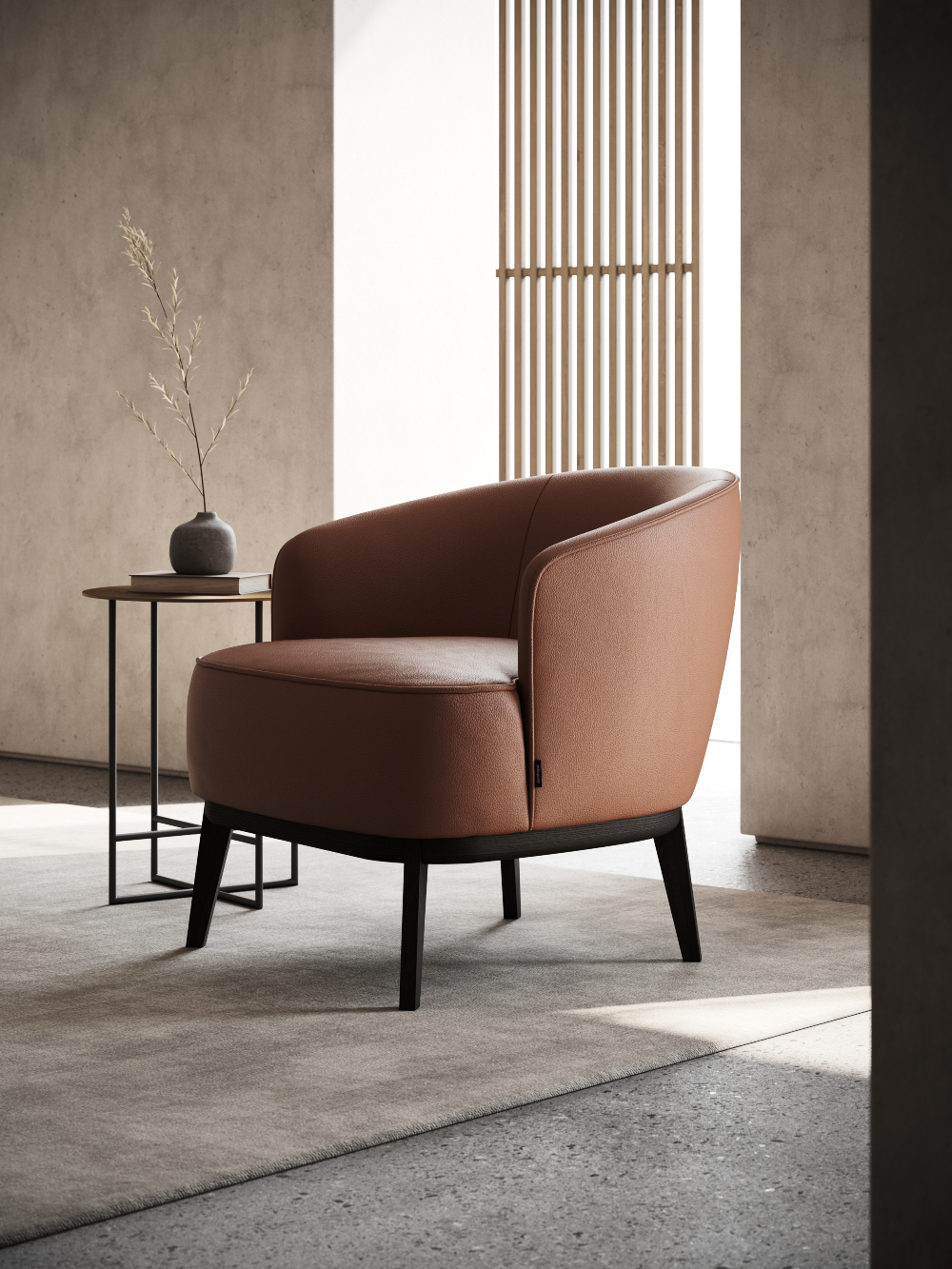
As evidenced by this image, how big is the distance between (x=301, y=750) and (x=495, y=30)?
3022mm

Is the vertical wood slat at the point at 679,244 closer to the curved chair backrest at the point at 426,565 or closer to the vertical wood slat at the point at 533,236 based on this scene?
the vertical wood slat at the point at 533,236

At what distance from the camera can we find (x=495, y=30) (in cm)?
455

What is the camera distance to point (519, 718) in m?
2.17

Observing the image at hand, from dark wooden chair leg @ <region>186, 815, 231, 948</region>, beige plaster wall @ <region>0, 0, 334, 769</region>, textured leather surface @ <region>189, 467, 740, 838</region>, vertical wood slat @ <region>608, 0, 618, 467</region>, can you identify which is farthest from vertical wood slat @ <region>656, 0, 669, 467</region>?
dark wooden chair leg @ <region>186, 815, 231, 948</region>

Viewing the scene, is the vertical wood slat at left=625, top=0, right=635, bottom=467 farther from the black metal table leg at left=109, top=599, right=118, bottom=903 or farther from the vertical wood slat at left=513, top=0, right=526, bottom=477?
the black metal table leg at left=109, top=599, right=118, bottom=903

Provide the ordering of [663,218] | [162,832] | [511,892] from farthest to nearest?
[663,218]
[162,832]
[511,892]

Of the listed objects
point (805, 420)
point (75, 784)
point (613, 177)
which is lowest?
point (75, 784)

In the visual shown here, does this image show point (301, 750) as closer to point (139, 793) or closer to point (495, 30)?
point (139, 793)

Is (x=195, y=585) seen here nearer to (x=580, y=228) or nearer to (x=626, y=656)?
(x=626, y=656)

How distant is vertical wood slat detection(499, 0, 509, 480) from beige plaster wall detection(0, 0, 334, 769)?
0.50 meters

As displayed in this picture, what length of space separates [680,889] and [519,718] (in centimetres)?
45

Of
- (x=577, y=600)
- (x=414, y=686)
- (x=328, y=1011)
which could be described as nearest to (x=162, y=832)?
(x=328, y=1011)

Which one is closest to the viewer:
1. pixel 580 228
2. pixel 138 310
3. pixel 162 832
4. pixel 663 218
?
pixel 162 832

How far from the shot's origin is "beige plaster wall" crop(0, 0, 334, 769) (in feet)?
14.3
